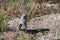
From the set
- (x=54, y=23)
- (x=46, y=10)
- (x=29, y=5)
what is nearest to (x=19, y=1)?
(x=29, y=5)

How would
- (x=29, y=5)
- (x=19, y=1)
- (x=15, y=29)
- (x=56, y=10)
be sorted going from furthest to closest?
1. (x=19, y=1)
2. (x=29, y=5)
3. (x=56, y=10)
4. (x=15, y=29)

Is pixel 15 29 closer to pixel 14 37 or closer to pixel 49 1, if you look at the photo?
pixel 14 37

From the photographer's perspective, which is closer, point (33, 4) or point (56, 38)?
point (56, 38)

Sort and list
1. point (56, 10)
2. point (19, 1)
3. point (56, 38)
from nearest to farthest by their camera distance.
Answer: point (56, 38)
point (56, 10)
point (19, 1)

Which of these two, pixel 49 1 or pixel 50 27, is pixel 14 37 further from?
pixel 49 1

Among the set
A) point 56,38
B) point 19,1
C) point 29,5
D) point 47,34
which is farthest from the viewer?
point 19,1

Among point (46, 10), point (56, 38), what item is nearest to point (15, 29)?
point (56, 38)
